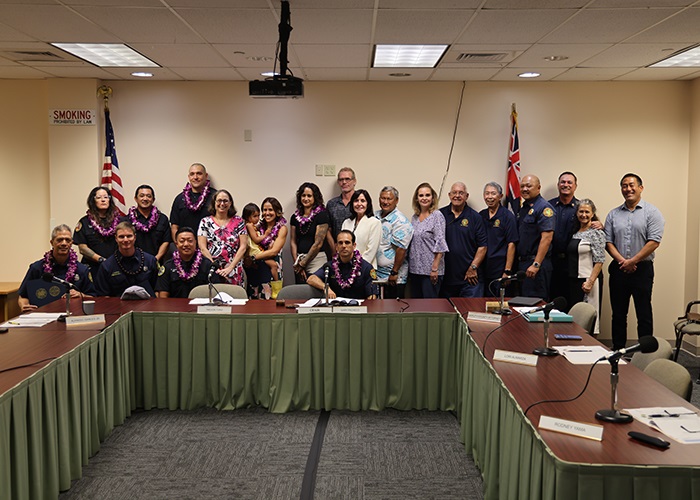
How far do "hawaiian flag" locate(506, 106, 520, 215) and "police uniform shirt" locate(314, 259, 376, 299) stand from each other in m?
2.59

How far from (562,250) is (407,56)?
2432 millimetres

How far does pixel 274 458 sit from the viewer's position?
3.93m

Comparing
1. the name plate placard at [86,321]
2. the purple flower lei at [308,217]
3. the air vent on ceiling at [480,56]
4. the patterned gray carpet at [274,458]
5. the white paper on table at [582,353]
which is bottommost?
the patterned gray carpet at [274,458]

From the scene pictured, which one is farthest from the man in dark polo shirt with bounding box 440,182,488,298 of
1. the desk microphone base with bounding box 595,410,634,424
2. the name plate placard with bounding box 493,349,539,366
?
the desk microphone base with bounding box 595,410,634,424

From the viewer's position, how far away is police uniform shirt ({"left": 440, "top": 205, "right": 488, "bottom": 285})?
6.55 metres

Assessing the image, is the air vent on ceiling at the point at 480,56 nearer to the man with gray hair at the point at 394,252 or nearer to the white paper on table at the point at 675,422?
the man with gray hair at the point at 394,252

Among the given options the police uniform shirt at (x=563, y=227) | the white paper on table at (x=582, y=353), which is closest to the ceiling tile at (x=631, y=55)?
the police uniform shirt at (x=563, y=227)

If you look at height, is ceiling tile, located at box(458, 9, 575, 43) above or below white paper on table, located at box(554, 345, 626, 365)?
above

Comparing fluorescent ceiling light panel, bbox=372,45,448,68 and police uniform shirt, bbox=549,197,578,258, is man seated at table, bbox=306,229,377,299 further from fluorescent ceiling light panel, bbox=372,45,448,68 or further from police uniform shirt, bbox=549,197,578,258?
police uniform shirt, bbox=549,197,578,258

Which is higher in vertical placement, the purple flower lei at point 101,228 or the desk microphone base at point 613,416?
the purple flower lei at point 101,228

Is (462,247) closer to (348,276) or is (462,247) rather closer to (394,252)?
(394,252)

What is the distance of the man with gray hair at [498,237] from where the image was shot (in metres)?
6.60

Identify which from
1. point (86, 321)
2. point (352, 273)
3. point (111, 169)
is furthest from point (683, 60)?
point (111, 169)

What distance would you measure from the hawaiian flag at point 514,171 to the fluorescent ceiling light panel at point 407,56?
1.42 m
